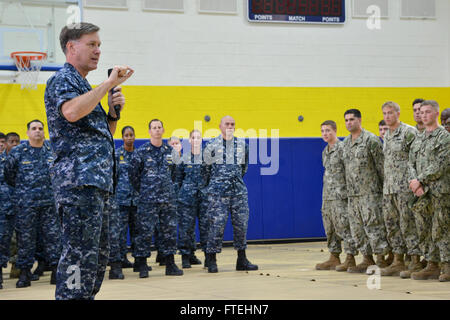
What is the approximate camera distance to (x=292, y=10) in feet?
41.4

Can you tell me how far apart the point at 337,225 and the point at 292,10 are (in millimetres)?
6562

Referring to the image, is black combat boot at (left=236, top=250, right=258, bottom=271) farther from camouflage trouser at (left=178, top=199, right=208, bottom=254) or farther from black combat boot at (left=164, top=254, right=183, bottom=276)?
camouflage trouser at (left=178, top=199, right=208, bottom=254)

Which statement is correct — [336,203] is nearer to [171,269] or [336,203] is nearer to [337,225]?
[337,225]

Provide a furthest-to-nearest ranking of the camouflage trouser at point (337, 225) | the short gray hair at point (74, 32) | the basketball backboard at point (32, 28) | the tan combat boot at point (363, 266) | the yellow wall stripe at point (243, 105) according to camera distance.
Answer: the yellow wall stripe at point (243, 105) < the basketball backboard at point (32, 28) < the camouflage trouser at point (337, 225) < the tan combat boot at point (363, 266) < the short gray hair at point (74, 32)

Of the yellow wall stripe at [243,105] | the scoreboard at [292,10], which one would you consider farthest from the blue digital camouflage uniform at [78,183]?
the scoreboard at [292,10]

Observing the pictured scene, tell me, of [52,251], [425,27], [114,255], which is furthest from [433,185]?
[425,27]

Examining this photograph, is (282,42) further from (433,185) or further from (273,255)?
(433,185)

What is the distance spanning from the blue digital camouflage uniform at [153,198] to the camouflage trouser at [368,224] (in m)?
2.17

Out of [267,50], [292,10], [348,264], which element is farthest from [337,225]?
[292,10]

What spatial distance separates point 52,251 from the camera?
281 inches

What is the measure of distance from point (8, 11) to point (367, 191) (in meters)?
7.21

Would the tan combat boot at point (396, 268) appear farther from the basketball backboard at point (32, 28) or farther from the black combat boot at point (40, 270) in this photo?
the basketball backboard at point (32, 28)

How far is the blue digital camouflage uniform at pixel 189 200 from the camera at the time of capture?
8430mm

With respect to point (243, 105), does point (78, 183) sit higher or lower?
lower
